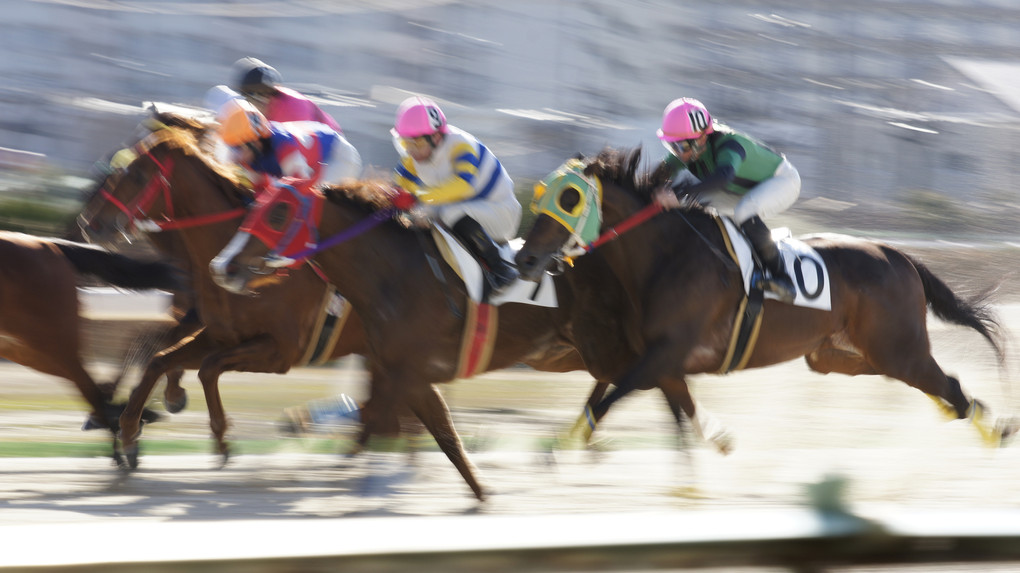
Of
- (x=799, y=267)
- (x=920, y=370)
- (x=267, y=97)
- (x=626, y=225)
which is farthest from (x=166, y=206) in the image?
(x=920, y=370)

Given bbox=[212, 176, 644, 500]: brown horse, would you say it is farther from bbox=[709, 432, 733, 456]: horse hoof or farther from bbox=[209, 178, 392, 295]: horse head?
bbox=[709, 432, 733, 456]: horse hoof

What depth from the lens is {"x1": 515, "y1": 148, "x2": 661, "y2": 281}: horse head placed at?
4539mm

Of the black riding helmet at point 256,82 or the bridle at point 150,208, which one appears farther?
the black riding helmet at point 256,82

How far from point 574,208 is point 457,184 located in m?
0.51

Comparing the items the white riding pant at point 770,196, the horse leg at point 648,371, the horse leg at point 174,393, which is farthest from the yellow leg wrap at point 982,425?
the horse leg at point 174,393

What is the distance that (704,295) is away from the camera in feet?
16.0

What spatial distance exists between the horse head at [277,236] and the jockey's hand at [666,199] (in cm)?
129

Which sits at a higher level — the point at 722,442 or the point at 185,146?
the point at 185,146

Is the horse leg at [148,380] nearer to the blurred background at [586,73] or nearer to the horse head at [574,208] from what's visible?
the horse head at [574,208]

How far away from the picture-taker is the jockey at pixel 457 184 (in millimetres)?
4629

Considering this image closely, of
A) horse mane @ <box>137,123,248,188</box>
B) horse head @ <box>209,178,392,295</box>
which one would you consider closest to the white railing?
horse head @ <box>209,178,392,295</box>

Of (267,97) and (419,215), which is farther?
(267,97)

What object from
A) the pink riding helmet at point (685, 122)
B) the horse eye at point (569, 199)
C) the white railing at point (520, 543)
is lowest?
the horse eye at point (569, 199)

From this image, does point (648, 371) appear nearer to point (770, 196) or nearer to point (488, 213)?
point (488, 213)
